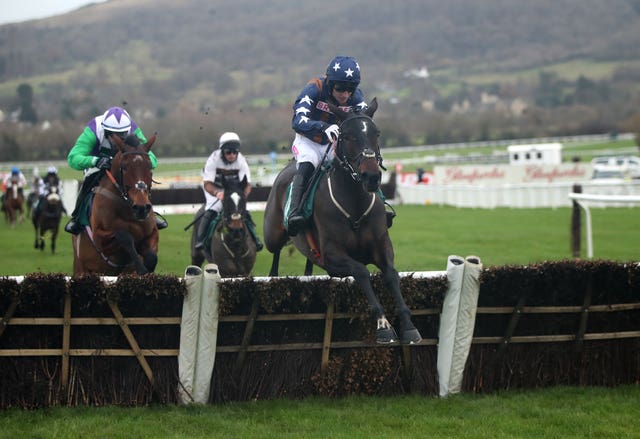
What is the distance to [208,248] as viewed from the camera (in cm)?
1209

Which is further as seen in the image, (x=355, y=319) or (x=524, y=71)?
(x=524, y=71)

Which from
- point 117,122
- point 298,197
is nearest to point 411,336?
point 298,197

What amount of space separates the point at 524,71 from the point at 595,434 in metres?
171

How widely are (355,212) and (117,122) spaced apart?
111 inches

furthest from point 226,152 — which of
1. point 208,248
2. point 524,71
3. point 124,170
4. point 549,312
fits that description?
point 524,71

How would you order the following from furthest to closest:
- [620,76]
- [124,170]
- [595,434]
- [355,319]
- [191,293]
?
[620,76] < [124,170] < [355,319] < [191,293] < [595,434]

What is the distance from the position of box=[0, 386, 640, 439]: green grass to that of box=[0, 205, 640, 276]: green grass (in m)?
5.34

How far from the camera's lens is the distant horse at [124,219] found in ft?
28.6

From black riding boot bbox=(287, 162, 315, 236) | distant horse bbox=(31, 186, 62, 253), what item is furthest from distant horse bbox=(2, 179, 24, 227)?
black riding boot bbox=(287, 162, 315, 236)

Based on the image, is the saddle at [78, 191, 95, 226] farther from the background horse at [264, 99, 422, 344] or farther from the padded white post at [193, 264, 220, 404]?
the padded white post at [193, 264, 220, 404]

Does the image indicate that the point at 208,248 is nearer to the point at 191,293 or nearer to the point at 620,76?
the point at 191,293

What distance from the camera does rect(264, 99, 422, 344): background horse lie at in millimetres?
7422

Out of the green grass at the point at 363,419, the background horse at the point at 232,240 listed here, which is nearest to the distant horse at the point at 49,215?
the background horse at the point at 232,240

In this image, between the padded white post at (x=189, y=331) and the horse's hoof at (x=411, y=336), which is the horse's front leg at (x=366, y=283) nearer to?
the horse's hoof at (x=411, y=336)
